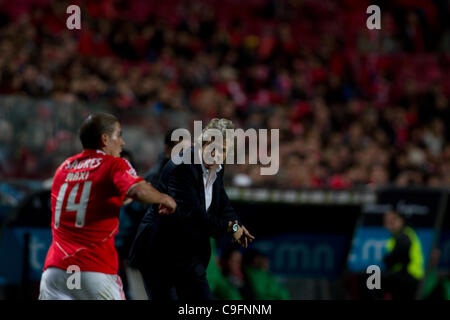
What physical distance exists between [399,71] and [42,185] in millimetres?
12236

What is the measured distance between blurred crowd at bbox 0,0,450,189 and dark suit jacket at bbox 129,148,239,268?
160 inches

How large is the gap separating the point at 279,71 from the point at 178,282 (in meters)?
11.4

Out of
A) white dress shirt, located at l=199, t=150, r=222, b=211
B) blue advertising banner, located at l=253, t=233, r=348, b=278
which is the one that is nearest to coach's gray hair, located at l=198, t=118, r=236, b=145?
white dress shirt, located at l=199, t=150, r=222, b=211

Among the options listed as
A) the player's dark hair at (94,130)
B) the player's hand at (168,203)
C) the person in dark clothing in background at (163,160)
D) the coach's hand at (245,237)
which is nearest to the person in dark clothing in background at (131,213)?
the person in dark clothing in background at (163,160)

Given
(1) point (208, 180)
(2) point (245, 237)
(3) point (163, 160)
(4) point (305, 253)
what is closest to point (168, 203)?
(1) point (208, 180)

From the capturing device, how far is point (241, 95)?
15.0 meters

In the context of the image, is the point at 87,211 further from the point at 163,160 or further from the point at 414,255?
the point at 414,255

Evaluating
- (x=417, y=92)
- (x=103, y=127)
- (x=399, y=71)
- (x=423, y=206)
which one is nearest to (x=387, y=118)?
(x=417, y=92)

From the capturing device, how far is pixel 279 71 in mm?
15977

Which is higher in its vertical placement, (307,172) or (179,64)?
(179,64)

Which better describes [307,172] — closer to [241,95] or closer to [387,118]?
[241,95]

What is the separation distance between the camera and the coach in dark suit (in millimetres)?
4984
